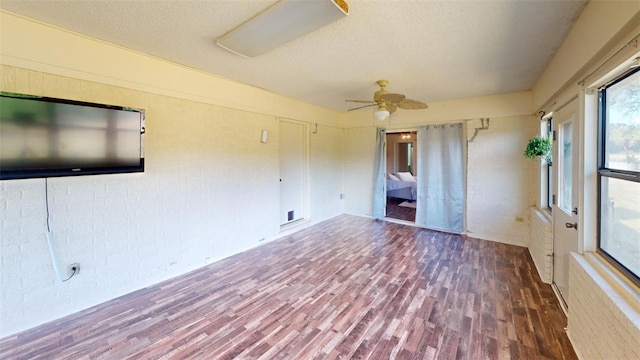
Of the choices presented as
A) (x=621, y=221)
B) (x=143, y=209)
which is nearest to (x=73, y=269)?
(x=143, y=209)

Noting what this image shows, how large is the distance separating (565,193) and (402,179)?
4979 millimetres

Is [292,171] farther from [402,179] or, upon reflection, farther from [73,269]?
[402,179]

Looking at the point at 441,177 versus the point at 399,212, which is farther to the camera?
the point at 399,212

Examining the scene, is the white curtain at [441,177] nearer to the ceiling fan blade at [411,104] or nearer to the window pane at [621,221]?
the ceiling fan blade at [411,104]

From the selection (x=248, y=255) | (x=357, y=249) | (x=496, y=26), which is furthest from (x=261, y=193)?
(x=496, y=26)

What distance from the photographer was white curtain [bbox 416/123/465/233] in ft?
14.3

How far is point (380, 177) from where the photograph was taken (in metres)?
5.35

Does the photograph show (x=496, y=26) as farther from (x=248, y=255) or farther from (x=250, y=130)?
(x=248, y=255)

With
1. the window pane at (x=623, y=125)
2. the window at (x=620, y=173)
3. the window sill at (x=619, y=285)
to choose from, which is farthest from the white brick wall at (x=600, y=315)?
the window pane at (x=623, y=125)

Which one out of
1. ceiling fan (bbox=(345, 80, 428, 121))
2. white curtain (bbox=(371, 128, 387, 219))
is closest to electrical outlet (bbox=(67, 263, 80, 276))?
ceiling fan (bbox=(345, 80, 428, 121))

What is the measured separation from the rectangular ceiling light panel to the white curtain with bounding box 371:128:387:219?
3548mm

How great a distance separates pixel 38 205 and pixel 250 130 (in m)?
2.32

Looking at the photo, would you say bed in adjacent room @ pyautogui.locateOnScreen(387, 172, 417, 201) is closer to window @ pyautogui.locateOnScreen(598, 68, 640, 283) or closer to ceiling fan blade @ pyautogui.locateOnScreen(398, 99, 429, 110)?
ceiling fan blade @ pyautogui.locateOnScreen(398, 99, 429, 110)

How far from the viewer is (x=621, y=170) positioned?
1503 mm
